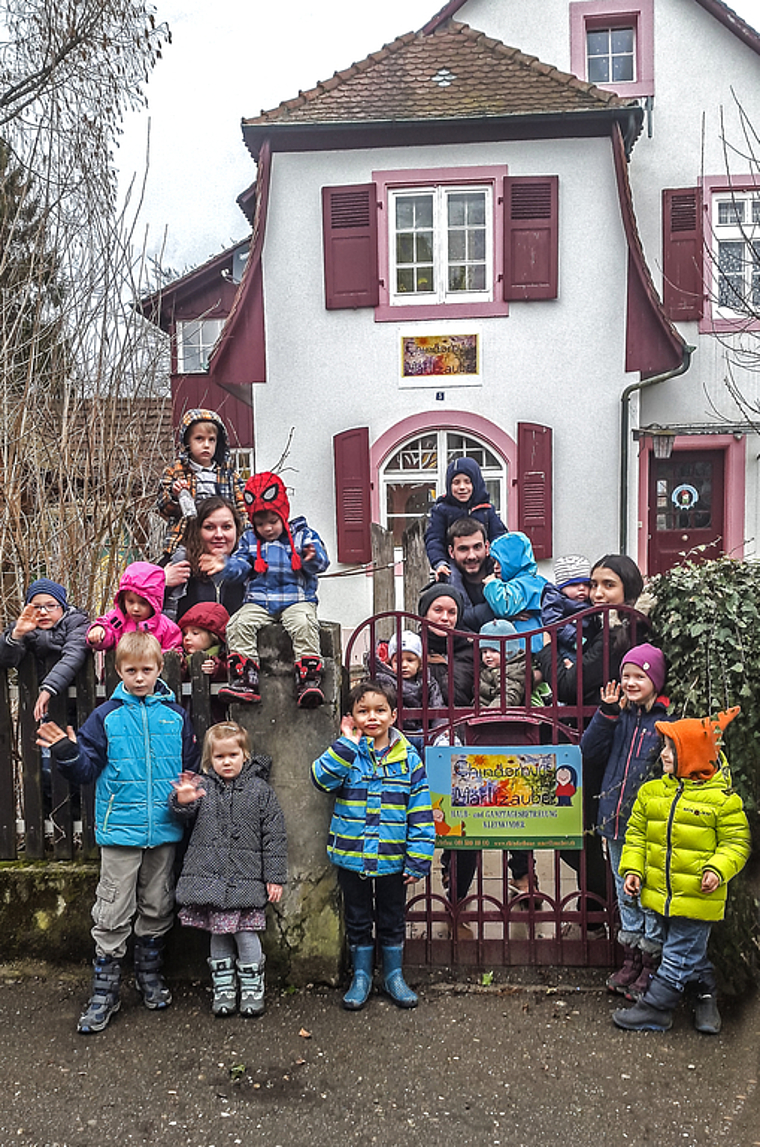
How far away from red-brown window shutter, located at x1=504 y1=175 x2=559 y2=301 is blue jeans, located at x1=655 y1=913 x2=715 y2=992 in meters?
8.73

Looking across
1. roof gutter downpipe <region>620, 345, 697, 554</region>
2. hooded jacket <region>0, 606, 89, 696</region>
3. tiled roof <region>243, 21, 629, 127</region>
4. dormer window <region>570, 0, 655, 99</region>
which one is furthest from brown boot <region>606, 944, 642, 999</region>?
dormer window <region>570, 0, 655, 99</region>

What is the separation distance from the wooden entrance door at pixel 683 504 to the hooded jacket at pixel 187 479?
28.1 feet

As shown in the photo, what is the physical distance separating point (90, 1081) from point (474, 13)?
1351 cm

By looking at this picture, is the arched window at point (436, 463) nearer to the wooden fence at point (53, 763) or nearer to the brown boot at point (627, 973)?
the wooden fence at point (53, 763)

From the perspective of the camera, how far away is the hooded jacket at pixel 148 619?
392cm

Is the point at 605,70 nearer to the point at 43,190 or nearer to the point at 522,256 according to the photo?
the point at 522,256

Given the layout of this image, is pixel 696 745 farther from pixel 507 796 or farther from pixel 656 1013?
pixel 656 1013

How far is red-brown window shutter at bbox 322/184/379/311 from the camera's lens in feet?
35.5

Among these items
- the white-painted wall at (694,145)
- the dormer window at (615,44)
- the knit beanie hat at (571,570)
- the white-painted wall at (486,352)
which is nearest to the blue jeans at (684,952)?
the knit beanie hat at (571,570)

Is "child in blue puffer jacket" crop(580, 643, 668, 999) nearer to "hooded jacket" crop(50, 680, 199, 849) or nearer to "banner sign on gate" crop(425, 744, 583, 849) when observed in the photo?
"banner sign on gate" crop(425, 744, 583, 849)

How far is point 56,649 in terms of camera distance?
3900 millimetres

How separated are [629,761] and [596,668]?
1.48 feet

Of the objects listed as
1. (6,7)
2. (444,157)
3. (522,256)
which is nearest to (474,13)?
(444,157)

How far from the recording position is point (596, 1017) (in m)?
3.52
